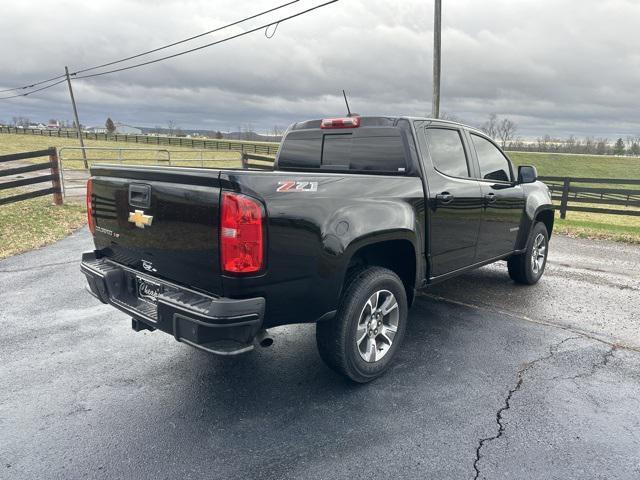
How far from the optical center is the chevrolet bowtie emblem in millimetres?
2984

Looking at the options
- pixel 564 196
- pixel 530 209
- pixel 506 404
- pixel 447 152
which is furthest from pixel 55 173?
pixel 564 196

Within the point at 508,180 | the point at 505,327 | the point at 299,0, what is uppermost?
the point at 299,0

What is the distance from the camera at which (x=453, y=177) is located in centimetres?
415

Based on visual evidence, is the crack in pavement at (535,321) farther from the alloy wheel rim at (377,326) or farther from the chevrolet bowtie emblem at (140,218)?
the chevrolet bowtie emblem at (140,218)

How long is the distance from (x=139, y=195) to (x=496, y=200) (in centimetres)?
350

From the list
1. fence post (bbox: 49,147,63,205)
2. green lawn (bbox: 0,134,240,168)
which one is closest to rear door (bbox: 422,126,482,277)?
fence post (bbox: 49,147,63,205)

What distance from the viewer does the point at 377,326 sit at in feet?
11.3

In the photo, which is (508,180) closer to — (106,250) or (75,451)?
(106,250)

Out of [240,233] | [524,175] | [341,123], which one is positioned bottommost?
[240,233]

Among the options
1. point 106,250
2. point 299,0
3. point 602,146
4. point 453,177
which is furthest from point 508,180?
point 602,146

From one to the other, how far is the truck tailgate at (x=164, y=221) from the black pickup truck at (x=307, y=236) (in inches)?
0.4

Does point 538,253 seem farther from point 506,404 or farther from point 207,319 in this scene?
point 207,319

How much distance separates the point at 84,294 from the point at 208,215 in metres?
3.50

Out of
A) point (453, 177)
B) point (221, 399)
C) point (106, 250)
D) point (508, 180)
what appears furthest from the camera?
point (508, 180)
